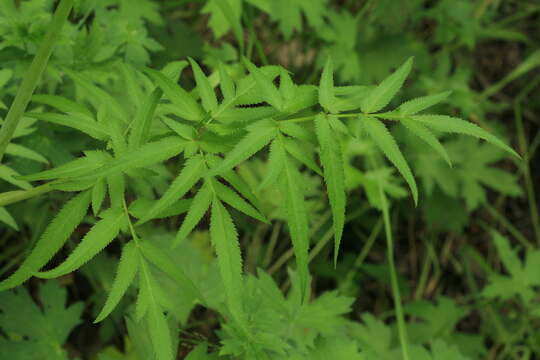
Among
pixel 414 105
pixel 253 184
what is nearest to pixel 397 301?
pixel 253 184

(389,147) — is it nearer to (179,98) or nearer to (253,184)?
(179,98)

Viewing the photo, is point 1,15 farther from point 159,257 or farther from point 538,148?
point 538,148

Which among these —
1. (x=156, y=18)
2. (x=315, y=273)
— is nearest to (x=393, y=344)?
(x=315, y=273)

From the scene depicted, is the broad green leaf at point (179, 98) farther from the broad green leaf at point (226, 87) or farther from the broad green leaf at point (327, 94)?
the broad green leaf at point (327, 94)

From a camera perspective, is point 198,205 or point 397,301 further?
point 397,301

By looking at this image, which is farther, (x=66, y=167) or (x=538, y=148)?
(x=538, y=148)

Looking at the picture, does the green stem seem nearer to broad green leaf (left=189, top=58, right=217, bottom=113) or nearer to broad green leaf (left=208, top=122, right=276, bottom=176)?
broad green leaf (left=189, top=58, right=217, bottom=113)

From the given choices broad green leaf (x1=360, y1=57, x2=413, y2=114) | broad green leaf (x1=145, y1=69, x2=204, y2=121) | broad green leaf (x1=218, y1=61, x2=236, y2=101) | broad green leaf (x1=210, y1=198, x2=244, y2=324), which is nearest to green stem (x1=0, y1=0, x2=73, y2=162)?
broad green leaf (x1=145, y1=69, x2=204, y2=121)
